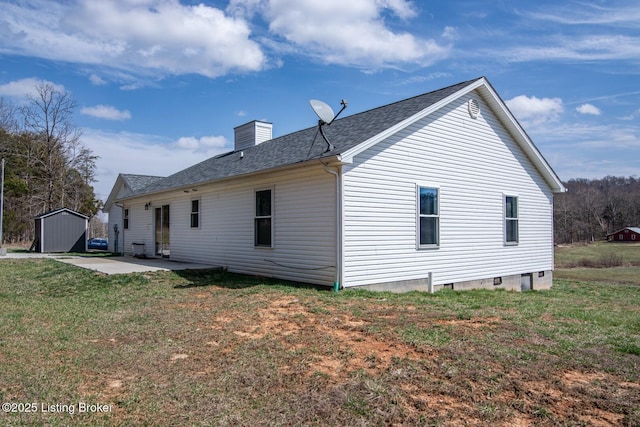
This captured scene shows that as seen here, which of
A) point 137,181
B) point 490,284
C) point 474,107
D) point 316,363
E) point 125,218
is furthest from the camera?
point 137,181

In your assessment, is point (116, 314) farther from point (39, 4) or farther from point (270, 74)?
point (270, 74)

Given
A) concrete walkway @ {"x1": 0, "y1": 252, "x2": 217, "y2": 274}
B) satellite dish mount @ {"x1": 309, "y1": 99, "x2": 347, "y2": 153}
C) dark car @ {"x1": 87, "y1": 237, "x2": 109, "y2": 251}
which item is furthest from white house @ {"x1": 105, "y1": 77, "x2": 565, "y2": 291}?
dark car @ {"x1": 87, "y1": 237, "x2": 109, "y2": 251}

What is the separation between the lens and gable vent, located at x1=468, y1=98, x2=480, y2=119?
11320mm

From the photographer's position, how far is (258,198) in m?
10.8

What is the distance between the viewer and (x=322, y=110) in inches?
367

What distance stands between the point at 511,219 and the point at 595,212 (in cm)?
8399

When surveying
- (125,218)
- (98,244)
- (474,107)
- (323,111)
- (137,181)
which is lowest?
(98,244)

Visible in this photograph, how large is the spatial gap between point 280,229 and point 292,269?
3.21 ft

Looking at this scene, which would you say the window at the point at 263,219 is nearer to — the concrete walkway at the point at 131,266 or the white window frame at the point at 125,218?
the concrete walkway at the point at 131,266

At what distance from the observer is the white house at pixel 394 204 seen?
886 centimetres

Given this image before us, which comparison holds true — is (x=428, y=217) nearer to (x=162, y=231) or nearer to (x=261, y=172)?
(x=261, y=172)

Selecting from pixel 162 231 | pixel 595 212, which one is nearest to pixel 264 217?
pixel 162 231

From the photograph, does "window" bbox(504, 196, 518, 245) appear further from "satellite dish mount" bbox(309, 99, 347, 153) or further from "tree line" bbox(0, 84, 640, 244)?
"tree line" bbox(0, 84, 640, 244)

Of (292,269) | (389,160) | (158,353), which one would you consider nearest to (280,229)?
(292,269)
